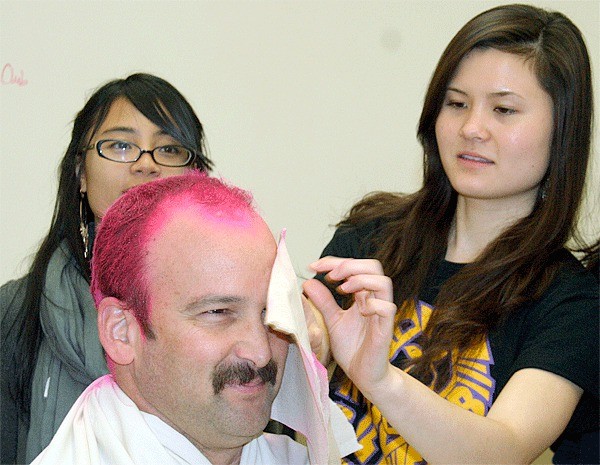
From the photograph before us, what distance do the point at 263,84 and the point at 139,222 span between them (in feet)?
Result: 5.11

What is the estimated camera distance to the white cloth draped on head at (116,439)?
52.2 inches

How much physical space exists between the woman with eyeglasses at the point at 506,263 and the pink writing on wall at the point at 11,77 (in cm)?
123

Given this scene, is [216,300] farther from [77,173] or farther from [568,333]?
[77,173]

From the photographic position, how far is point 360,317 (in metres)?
1.48

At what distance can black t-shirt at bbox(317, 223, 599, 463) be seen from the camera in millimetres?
1678

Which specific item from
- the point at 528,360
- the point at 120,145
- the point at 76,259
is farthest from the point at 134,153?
the point at 528,360

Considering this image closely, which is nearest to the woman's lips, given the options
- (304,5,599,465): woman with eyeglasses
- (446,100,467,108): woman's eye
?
(304,5,599,465): woman with eyeglasses

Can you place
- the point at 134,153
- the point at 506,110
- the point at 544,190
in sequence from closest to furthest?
the point at 506,110
the point at 544,190
the point at 134,153

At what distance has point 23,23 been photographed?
8.58 ft

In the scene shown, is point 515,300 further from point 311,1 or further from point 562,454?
point 311,1

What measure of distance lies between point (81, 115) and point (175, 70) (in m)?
0.62

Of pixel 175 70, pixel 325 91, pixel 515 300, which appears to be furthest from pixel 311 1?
pixel 515 300

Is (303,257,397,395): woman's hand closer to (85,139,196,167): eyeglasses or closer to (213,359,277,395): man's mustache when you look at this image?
(213,359,277,395): man's mustache

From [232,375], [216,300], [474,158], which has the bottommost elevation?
[232,375]
